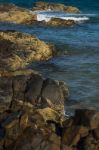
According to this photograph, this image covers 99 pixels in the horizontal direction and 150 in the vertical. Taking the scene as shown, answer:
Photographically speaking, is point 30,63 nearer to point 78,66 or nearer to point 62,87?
point 78,66

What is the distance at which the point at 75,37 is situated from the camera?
72.1 meters

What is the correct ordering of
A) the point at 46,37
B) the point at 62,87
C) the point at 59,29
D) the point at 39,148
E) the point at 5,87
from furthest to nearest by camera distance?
the point at 59,29
the point at 46,37
the point at 62,87
the point at 5,87
the point at 39,148

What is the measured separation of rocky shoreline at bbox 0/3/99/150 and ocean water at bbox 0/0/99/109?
198 centimetres

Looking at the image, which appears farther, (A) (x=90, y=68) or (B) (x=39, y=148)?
(A) (x=90, y=68)

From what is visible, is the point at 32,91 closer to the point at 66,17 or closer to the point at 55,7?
the point at 66,17

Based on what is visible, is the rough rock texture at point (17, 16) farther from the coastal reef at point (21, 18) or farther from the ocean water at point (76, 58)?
the ocean water at point (76, 58)

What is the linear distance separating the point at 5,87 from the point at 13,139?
424 inches

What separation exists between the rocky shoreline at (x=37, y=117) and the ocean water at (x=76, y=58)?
1.98 m

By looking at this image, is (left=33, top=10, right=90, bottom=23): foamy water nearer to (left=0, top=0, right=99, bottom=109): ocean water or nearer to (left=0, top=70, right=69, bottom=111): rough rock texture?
(left=0, top=0, right=99, bottom=109): ocean water

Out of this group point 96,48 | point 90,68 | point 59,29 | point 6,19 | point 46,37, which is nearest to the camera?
point 90,68

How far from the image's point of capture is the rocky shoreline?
2667 cm

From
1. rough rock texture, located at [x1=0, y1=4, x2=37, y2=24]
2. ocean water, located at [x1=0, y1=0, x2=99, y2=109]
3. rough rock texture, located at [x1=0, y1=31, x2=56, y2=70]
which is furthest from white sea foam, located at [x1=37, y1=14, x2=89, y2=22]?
rough rock texture, located at [x1=0, y1=31, x2=56, y2=70]

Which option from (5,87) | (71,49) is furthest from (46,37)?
(5,87)

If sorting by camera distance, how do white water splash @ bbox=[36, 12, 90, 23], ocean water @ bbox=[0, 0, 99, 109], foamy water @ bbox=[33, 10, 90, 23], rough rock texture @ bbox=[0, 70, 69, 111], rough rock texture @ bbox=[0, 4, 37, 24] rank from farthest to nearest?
foamy water @ bbox=[33, 10, 90, 23] → white water splash @ bbox=[36, 12, 90, 23] → rough rock texture @ bbox=[0, 4, 37, 24] → ocean water @ bbox=[0, 0, 99, 109] → rough rock texture @ bbox=[0, 70, 69, 111]
